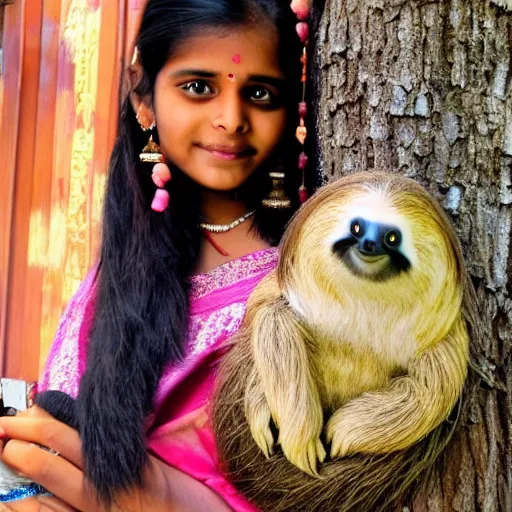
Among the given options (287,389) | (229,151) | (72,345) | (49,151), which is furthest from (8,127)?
(287,389)

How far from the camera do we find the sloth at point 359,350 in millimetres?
637

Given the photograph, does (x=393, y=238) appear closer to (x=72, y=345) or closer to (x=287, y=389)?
(x=287, y=389)

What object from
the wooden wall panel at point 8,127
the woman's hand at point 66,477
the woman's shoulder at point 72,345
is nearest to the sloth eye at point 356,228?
the woman's hand at point 66,477

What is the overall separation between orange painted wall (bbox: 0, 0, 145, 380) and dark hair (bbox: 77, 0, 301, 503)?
451mm

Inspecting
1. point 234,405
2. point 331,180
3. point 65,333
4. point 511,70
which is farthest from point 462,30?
point 65,333

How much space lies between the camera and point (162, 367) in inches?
32.6

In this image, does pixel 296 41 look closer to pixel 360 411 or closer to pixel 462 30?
pixel 462 30

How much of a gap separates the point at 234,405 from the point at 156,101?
40 centimetres

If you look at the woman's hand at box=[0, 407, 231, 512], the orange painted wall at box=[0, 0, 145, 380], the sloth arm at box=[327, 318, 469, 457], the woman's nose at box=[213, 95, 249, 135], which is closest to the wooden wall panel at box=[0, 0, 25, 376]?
the orange painted wall at box=[0, 0, 145, 380]

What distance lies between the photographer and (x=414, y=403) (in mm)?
644

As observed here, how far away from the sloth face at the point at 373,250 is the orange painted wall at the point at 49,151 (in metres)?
0.82

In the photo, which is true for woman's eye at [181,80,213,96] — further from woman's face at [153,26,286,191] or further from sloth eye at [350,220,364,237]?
sloth eye at [350,220,364,237]

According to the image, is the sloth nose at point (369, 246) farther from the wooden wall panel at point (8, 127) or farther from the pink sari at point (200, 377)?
the wooden wall panel at point (8, 127)

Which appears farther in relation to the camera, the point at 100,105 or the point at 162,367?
the point at 100,105
